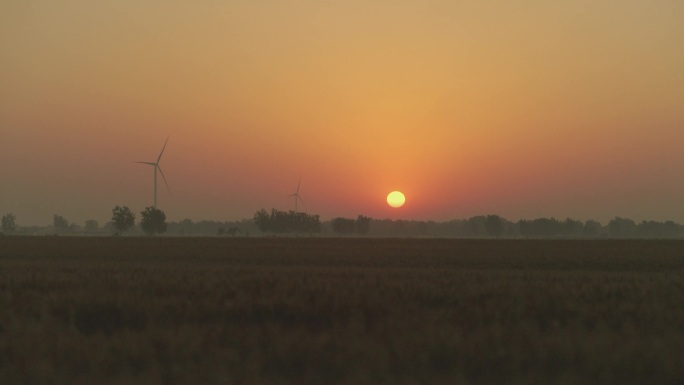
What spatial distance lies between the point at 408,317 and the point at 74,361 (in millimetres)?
6363

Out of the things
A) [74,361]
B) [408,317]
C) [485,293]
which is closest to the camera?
[74,361]

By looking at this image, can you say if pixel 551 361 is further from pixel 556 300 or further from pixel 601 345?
pixel 556 300

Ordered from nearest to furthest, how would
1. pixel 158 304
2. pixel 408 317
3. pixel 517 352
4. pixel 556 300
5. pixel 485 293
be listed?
pixel 517 352
pixel 408 317
pixel 158 304
pixel 556 300
pixel 485 293

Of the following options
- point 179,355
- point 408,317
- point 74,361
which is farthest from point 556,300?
point 74,361

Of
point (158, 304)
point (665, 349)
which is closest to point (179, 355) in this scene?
point (158, 304)

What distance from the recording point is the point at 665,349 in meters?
10.2

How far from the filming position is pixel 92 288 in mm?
19547

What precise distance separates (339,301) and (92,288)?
7463 mm

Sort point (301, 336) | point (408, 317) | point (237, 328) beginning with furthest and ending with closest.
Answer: point (408, 317), point (237, 328), point (301, 336)

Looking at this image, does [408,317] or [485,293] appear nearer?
[408,317]

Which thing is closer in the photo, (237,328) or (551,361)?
(551,361)

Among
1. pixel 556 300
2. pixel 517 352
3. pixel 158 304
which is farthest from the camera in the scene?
pixel 556 300

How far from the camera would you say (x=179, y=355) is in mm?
9961

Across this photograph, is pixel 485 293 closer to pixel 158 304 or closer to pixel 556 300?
pixel 556 300
